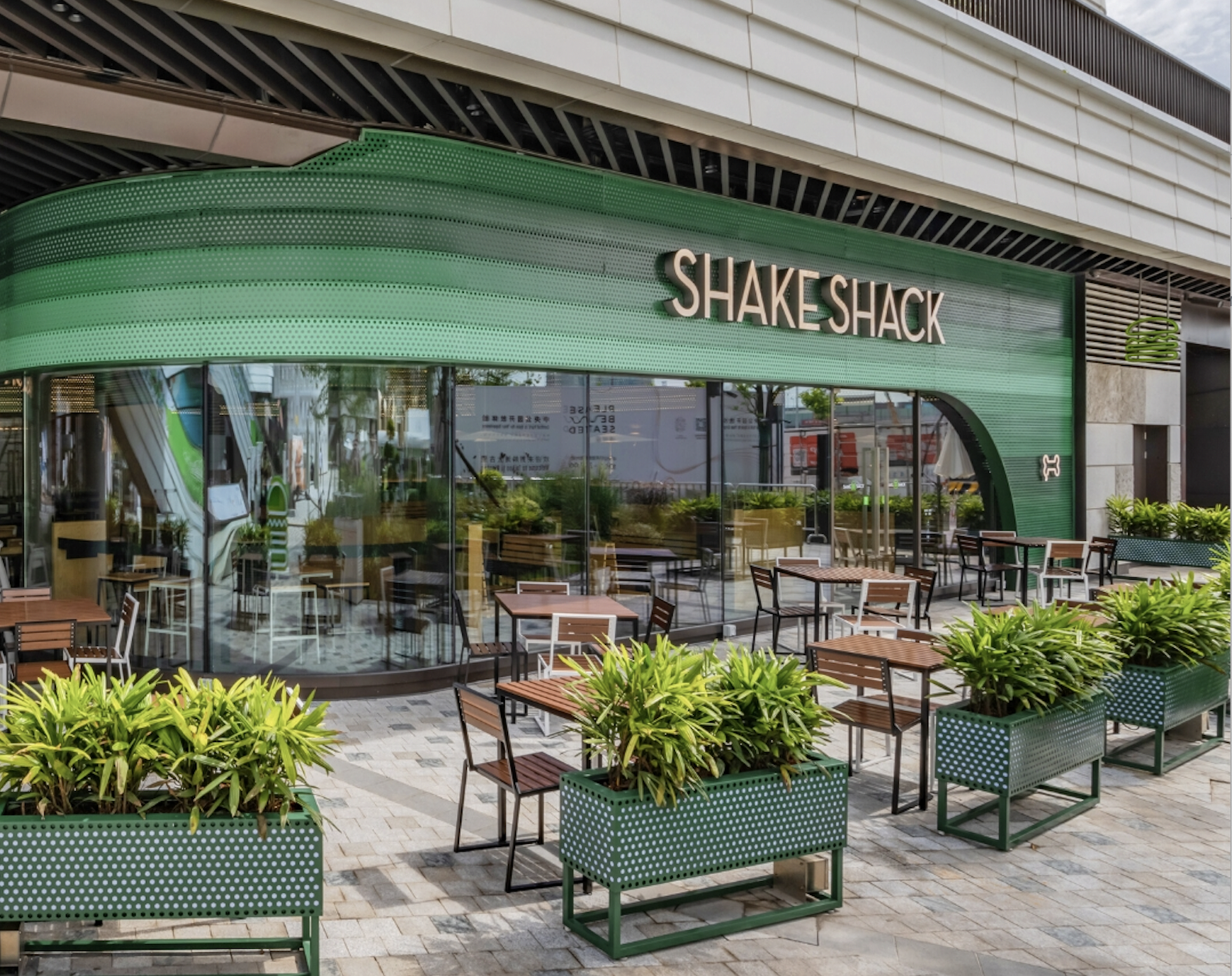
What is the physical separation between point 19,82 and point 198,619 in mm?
4526

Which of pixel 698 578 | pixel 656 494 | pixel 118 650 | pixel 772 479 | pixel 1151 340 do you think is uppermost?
pixel 1151 340

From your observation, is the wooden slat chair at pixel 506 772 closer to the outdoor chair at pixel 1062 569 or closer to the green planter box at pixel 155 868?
the green planter box at pixel 155 868

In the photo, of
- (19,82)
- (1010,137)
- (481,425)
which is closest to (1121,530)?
(1010,137)

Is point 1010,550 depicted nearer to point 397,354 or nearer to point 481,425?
point 481,425

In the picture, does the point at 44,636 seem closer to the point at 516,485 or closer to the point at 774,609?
the point at 516,485

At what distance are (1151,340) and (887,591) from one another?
10.7 metres

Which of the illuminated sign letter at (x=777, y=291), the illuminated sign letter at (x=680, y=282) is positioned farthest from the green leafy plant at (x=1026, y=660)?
the illuminated sign letter at (x=777, y=291)

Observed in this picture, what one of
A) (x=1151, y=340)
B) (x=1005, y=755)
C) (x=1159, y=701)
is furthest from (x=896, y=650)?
(x=1151, y=340)

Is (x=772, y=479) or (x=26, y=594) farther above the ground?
(x=772, y=479)

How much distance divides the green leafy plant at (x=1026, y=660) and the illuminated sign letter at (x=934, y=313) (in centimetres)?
863

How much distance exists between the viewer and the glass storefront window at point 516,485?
10094 mm

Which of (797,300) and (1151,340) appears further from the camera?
(1151,340)

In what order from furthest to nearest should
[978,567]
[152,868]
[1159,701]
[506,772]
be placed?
[978,567] < [1159,701] < [506,772] < [152,868]

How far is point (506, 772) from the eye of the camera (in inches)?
216
